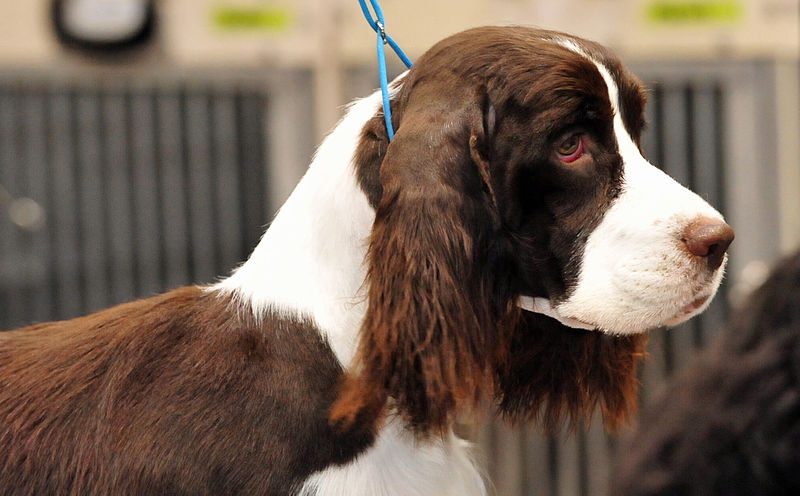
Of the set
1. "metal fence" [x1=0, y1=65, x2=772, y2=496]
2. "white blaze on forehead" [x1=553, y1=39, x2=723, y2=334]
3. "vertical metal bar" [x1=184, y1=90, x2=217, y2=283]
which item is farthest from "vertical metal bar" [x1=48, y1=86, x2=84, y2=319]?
"white blaze on forehead" [x1=553, y1=39, x2=723, y2=334]

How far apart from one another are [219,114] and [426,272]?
1999 millimetres

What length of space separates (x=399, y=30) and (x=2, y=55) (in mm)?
1092

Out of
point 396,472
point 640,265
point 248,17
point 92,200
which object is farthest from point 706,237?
point 92,200

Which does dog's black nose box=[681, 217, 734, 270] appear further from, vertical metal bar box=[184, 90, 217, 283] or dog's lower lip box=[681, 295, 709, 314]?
vertical metal bar box=[184, 90, 217, 283]

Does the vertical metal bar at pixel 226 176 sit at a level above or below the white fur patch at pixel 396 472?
above

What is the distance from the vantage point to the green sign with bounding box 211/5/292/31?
273cm

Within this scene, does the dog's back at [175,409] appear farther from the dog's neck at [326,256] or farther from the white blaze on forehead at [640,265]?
the white blaze on forehead at [640,265]

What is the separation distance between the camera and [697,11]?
9.28ft

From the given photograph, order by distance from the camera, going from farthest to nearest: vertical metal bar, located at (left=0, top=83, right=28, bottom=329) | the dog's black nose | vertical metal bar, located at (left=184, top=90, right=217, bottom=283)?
vertical metal bar, located at (left=184, top=90, right=217, bottom=283), vertical metal bar, located at (left=0, top=83, right=28, bottom=329), the dog's black nose

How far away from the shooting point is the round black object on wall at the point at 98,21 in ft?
8.71

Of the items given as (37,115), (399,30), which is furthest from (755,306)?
(37,115)

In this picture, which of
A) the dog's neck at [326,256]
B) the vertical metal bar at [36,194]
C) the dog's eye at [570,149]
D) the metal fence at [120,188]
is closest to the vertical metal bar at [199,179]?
the metal fence at [120,188]

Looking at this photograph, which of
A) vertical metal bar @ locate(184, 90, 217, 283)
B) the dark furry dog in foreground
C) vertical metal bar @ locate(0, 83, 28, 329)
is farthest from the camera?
vertical metal bar @ locate(184, 90, 217, 283)

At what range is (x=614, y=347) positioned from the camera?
4.19 feet
